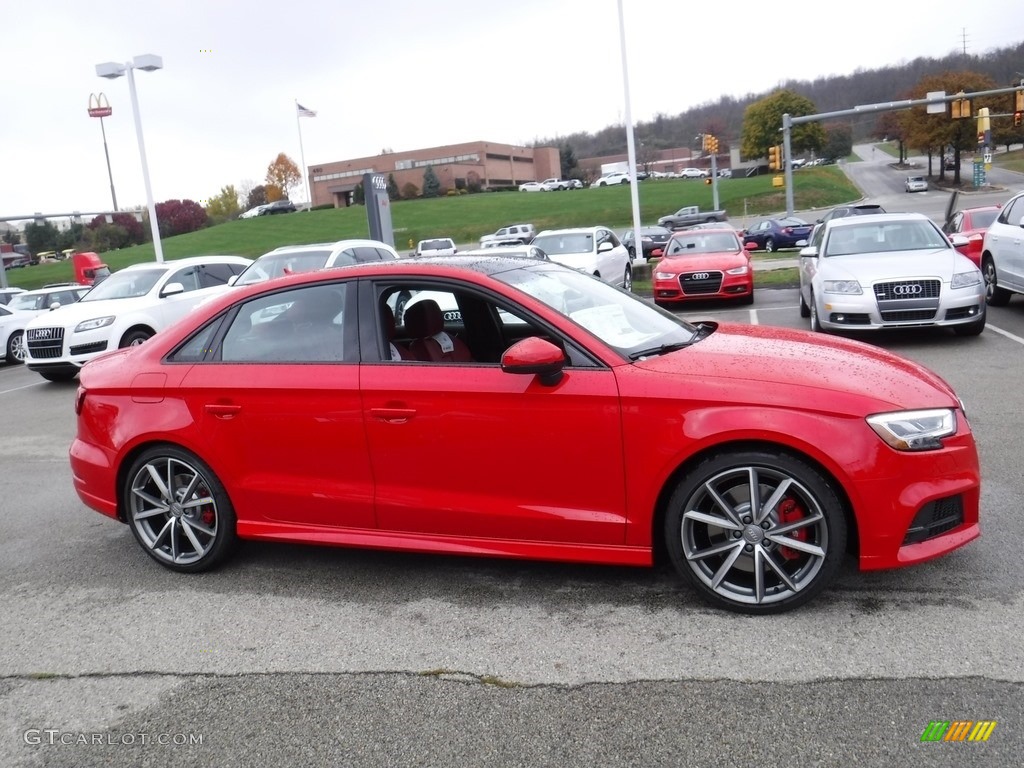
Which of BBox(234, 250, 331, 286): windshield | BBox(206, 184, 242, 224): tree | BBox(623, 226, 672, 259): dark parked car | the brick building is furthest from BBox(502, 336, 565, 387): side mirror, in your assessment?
BBox(206, 184, 242, 224): tree

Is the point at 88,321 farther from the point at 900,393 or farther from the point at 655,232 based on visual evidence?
the point at 655,232

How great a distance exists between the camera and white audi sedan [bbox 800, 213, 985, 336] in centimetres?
1003

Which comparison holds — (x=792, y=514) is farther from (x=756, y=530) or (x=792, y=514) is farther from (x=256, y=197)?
(x=256, y=197)

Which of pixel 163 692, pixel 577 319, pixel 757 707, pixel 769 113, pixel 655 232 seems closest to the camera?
pixel 757 707

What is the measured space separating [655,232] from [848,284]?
3155 centimetres

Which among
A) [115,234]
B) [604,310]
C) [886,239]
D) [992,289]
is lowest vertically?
[992,289]

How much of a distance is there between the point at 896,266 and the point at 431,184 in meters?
106

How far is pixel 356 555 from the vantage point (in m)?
4.91

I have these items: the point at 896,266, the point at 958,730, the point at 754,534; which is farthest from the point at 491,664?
the point at 896,266

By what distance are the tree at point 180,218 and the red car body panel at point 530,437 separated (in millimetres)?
112727

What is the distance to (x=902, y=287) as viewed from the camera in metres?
10.0

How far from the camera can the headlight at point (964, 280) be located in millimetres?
10042

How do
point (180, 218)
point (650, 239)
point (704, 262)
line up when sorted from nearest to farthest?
point (704, 262) < point (650, 239) < point (180, 218)

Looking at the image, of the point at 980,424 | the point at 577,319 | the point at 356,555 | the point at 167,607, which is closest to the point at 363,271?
the point at 577,319
